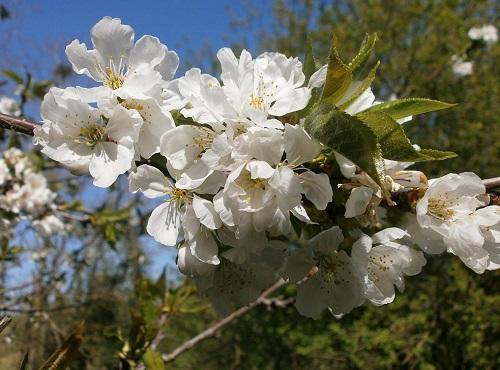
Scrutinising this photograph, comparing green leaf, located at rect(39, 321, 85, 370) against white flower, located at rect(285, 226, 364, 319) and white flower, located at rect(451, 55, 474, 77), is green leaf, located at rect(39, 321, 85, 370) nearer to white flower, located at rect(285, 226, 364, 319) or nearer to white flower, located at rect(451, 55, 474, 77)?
white flower, located at rect(285, 226, 364, 319)

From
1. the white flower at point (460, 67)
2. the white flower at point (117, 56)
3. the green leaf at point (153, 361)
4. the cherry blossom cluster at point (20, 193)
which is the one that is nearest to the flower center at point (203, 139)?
the white flower at point (117, 56)

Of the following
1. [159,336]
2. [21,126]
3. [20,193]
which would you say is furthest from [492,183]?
[20,193]

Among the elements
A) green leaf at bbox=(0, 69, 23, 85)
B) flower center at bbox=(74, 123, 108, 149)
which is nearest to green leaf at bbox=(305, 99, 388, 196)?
flower center at bbox=(74, 123, 108, 149)

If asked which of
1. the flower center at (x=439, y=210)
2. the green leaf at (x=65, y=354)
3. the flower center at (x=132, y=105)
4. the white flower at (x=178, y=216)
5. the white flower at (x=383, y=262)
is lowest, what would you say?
the white flower at (x=383, y=262)

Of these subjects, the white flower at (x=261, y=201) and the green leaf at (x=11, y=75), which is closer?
the white flower at (x=261, y=201)

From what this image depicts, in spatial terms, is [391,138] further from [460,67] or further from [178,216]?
[460,67]

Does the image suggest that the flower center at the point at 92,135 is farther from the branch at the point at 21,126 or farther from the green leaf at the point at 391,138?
the green leaf at the point at 391,138

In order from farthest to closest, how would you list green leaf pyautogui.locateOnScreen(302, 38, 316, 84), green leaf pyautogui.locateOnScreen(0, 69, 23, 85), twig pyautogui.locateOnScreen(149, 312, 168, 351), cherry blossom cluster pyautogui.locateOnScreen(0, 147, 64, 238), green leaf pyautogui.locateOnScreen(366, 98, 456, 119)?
cherry blossom cluster pyautogui.locateOnScreen(0, 147, 64, 238) → green leaf pyautogui.locateOnScreen(0, 69, 23, 85) → twig pyautogui.locateOnScreen(149, 312, 168, 351) → green leaf pyautogui.locateOnScreen(302, 38, 316, 84) → green leaf pyautogui.locateOnScreen(366, 98, 456, 119)
